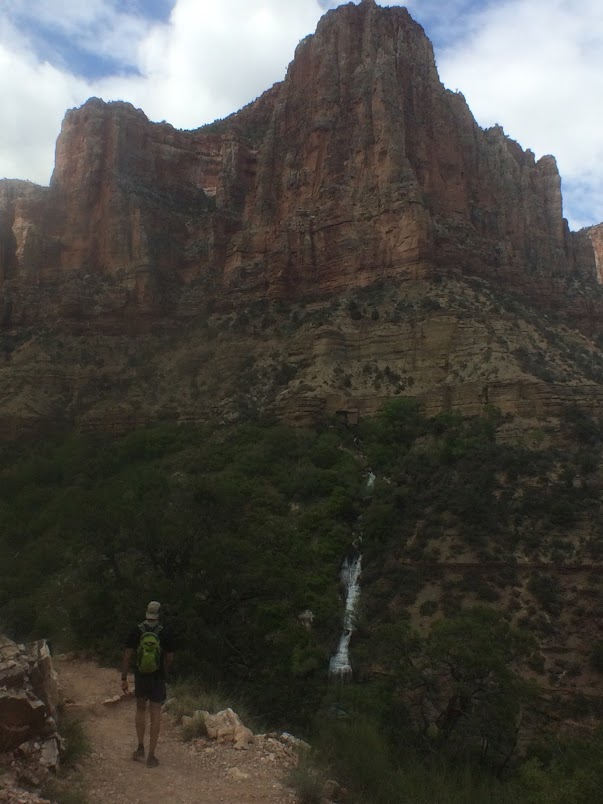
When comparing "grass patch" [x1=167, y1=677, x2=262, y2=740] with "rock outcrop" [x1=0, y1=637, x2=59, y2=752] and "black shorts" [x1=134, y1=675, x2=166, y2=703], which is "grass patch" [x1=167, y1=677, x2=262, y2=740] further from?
"rock outcrop" [x1=0, y1=637, x2=59, y2=752]

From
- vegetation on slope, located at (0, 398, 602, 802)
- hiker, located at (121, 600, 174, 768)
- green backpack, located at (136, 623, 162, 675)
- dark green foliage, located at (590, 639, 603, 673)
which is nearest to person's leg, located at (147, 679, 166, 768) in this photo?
hiker, located at (121, 600, 174, 768)

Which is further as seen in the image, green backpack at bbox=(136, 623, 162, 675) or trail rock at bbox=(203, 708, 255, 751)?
trail rock at bbox=(203, 708, 255, 751)

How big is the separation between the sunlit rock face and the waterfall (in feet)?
74.9

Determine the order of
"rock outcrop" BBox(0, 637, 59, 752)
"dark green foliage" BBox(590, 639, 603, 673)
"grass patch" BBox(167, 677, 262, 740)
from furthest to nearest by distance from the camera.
A: "dark green foliage" BBox(590, 639, 603, 673)
"grass patch" BBox(167, 677, 262, 740)
"rock outcrop" BBox(0, 637, 59, 752)

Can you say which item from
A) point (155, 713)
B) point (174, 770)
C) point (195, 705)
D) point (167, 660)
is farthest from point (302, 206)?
point (174, 770)

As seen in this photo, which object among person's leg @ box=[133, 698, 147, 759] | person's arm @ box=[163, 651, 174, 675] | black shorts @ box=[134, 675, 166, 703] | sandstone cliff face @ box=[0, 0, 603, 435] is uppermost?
sandstone cliff face @ box=[0, 0, 603, 435]

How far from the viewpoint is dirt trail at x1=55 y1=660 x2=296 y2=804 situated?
869cm

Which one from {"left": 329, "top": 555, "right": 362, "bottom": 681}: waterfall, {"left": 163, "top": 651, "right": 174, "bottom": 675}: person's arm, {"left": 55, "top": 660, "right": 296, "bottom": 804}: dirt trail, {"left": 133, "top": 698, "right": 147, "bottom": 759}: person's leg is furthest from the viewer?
{"left": 329, "top": 555, "right": 362, "bottom": 681}: waterfall

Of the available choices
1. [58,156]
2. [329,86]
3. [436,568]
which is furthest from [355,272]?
[58,156]

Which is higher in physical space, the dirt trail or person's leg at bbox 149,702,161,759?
person's leg at bbox 149,702,161,759

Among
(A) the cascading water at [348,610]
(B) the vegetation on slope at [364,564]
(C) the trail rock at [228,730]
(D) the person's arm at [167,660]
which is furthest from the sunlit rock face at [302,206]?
(D) the person's arm at [167,660]

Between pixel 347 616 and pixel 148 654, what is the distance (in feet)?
61.8

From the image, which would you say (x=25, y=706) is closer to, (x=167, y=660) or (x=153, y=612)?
(x=167, y=660)

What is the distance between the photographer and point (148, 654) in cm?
936
